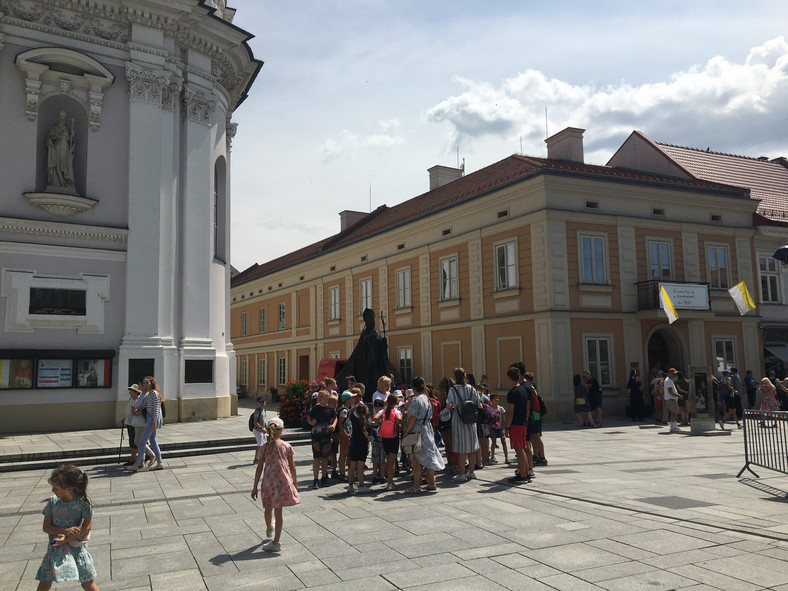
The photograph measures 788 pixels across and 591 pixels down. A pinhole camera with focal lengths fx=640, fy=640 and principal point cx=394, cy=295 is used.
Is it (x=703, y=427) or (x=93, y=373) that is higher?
(x=93, y=373)

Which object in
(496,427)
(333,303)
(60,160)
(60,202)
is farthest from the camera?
(333,303)

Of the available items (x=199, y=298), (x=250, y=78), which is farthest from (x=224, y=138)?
(x=199, y=298)

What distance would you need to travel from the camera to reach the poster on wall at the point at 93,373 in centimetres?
1834

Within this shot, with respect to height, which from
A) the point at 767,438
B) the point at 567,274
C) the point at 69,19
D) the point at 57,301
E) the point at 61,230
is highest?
the point at 69,19

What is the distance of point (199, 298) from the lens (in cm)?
2108

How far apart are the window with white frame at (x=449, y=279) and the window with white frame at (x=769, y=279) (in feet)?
43.9

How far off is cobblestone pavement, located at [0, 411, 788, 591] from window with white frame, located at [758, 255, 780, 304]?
Answer: 18975 mm

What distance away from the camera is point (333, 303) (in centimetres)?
3775

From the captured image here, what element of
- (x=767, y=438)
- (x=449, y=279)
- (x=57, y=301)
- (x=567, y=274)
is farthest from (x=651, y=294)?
(x=57, y=301)

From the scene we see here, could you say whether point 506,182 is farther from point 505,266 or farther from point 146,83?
point 146,83

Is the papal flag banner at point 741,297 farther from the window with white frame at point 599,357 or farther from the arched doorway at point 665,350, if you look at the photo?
the window with white frame at point 599,357

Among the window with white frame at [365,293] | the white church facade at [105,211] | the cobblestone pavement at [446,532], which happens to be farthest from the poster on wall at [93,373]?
the window with white frame at [365,293]

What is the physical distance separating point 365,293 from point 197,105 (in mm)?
15120

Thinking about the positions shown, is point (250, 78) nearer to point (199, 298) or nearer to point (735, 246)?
point (199, 298)
